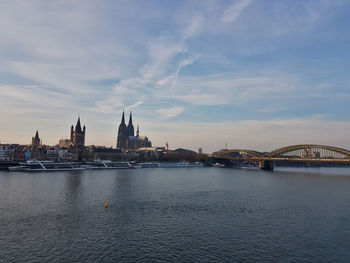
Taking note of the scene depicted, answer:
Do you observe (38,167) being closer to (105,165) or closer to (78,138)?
(105,165)

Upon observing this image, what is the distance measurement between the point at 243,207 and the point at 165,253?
1719 cm

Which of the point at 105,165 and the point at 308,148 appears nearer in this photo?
the point at 105,165

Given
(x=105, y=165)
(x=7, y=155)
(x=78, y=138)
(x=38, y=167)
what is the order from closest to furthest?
(x=38, y=167), (x=105, y=165), (x=7, y=155), (x=78, y=138)

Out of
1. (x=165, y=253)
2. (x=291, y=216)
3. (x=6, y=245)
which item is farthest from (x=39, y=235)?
(x=291, y=216)

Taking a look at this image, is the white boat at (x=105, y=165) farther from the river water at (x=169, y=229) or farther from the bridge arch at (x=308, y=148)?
the bridge arch at (x=308, y=148)

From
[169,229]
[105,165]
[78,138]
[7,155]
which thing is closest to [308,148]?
[105,165]

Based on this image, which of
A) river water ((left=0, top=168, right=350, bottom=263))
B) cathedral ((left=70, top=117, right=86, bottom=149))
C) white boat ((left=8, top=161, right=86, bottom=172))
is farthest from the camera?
cathedral ((left=70, top=117, right=86, bottom=149))

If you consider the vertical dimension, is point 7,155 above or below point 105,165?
above

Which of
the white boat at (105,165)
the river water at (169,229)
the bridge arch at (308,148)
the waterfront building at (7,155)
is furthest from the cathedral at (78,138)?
the river water at (169,229)

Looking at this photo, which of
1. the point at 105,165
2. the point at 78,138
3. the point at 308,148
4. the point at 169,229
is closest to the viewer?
the point at 169,229

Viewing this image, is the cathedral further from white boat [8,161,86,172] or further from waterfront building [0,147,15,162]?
white boat [8,161,86,172]

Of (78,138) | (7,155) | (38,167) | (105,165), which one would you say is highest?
(78,138)

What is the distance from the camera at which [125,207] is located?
104ft

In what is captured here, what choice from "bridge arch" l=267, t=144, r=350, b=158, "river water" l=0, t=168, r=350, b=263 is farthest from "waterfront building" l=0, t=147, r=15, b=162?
"bridge arch" l=267, t=144, r=350, b=158
